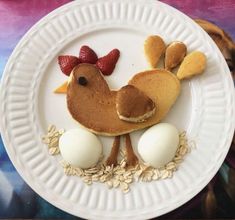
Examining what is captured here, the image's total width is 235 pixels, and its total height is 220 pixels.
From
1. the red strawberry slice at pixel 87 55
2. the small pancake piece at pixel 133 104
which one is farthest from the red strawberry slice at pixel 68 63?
the small pancake piece at pixel 133 104

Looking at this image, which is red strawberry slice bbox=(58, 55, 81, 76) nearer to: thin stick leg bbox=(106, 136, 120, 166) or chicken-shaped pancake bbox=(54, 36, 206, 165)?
chicken-shaped pancake bbox=(54, 36, 206, 165)

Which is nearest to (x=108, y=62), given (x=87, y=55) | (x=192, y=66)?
(x=87, y=55)

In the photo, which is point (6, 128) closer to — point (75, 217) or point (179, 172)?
point (75, 217)

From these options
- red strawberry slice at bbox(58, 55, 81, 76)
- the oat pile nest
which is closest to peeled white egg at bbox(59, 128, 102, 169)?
the oat pile nest

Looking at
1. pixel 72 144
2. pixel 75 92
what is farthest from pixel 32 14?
pixel 72 144

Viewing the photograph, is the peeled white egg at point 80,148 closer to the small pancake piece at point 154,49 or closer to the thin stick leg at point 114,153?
the thin stick leg at point 114,153
